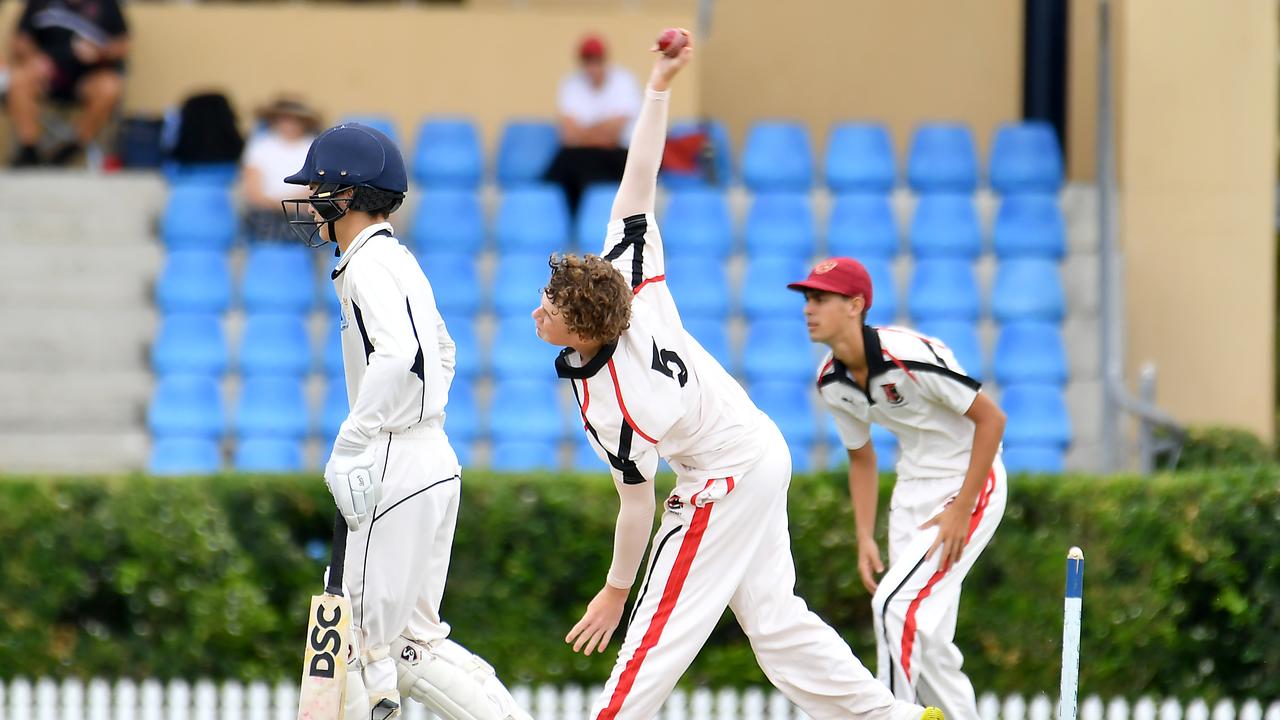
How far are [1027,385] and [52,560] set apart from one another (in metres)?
6.26

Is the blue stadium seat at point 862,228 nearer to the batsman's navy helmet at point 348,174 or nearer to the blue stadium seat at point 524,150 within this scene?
the blue stadium seat at point 524,150

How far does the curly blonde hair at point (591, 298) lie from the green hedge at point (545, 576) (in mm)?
3080

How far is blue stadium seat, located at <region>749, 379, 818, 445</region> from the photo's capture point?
10.9 m

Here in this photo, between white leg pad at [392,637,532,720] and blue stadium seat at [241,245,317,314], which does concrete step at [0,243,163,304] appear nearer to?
blue stadium seat at [241,245,317,314]

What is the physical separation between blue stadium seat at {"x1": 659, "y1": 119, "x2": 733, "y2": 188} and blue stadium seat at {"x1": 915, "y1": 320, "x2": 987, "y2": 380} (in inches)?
78.3

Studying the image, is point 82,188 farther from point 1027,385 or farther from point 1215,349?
point 1215,349

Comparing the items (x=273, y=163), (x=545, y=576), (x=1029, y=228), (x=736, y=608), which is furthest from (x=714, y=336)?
(x=736, y=608)

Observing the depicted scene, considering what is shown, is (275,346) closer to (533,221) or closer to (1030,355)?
(533,221)

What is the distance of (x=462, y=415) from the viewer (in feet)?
35.8

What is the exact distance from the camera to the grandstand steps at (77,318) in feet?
35.7

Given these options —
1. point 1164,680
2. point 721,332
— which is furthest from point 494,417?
point 1164,680

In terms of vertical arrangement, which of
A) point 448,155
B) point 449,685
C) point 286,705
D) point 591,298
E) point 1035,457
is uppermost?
point 448,155

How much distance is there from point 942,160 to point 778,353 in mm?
2419

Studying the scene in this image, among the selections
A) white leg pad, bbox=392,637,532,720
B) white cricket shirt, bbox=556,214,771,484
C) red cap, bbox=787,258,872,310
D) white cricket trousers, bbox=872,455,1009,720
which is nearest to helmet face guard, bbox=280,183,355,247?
white cricket shirt, bbox=556,214,771,484
